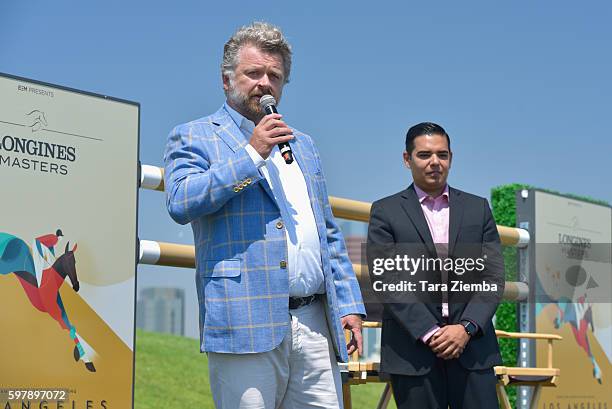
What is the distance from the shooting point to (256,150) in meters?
2.19

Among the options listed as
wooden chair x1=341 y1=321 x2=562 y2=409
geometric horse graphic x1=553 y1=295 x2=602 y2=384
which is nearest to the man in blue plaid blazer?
wooden chair x1=341 y1=321 x2=562 y2=409

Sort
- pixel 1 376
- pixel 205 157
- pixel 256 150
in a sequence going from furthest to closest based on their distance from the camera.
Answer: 1. pixel 1 376
2. pixel 205 157
3. pixel 256 150

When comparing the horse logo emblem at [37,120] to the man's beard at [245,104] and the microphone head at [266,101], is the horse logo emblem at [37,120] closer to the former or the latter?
the man's beard at [245,104]

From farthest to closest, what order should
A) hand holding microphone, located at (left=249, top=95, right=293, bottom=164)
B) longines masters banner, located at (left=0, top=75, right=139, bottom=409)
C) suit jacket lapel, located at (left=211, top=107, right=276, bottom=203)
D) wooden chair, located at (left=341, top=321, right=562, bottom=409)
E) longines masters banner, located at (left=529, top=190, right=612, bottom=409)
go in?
1. longines masters banner, located at (left=529, top=190, right=612, bottom=409)
2. wooden chair, located at (left=341, top=321, right=562, bottom=409)
3. longines masters banner, located at (left=0, top=75, right=139, bottom=409)
4. suit jacket lapel, located at (left=211, top=107, right=276, bottom=203)
5. hand holding microphone, located at (left=249, top=95, right=293, bottom=164)

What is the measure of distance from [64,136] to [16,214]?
0.31 m

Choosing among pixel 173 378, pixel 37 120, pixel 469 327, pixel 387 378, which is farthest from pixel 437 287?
pixel 173 378

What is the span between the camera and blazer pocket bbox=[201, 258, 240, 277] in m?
2.23

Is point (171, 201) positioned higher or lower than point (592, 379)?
higher

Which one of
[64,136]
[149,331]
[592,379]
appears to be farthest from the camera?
[149,331]

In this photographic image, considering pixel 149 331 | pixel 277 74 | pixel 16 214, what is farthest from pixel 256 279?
pixel 149 331

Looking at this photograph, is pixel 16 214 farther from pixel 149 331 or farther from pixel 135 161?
pixel 149 331

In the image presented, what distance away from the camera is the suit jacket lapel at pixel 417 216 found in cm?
323

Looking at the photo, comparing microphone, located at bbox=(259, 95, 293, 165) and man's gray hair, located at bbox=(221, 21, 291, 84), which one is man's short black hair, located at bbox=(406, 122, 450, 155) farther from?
microphone, located at bbox=(259, 95, 293, 165)

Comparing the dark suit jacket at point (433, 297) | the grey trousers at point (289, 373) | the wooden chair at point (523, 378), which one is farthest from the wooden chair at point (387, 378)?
the grey trousers at point (289, 373)
